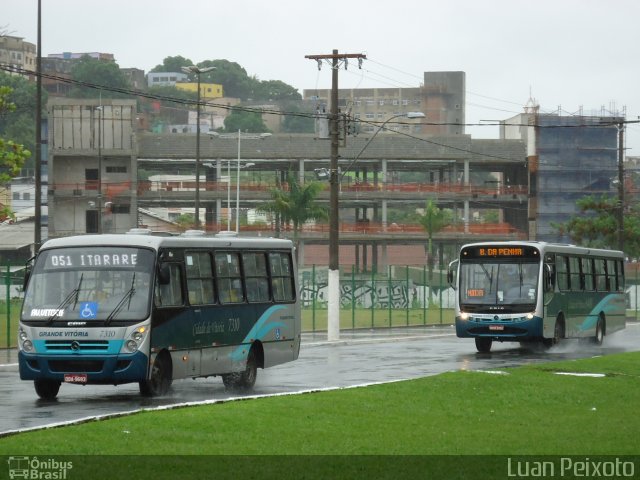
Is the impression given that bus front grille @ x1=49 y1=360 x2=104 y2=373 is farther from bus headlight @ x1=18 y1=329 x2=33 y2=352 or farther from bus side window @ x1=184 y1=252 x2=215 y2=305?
bus side window @ x1=184 y1=252 x2=215 y2=305

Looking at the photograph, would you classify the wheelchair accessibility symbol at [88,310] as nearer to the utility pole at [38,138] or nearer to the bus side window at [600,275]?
the utility pole at [38,138]

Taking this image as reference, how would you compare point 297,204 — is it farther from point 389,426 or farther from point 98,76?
point 98,76

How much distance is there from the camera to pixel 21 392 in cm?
2312

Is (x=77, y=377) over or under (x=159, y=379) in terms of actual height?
over

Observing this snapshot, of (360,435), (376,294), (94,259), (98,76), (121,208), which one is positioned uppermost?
(98,76)

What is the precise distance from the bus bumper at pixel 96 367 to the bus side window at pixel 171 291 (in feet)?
3.78

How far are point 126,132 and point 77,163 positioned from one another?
424cm

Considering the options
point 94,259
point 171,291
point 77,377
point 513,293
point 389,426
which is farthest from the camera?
point 513,293

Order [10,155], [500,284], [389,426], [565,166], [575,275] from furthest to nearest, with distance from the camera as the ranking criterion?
[565,166] → [575,275] → [500,284] → [10,155] → [389,426]

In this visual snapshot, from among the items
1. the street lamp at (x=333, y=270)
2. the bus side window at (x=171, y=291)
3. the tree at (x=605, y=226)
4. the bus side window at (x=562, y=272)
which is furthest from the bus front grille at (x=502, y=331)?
the tree at (x=605, y=226)

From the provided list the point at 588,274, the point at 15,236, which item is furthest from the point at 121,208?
the point at 588,274

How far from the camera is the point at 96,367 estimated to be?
20859 millimetres

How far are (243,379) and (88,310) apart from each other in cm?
435

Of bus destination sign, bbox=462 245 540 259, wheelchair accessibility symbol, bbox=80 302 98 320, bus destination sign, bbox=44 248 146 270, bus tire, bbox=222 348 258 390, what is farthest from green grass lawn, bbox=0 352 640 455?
bus destination sign, bbox=462 245 540 259
